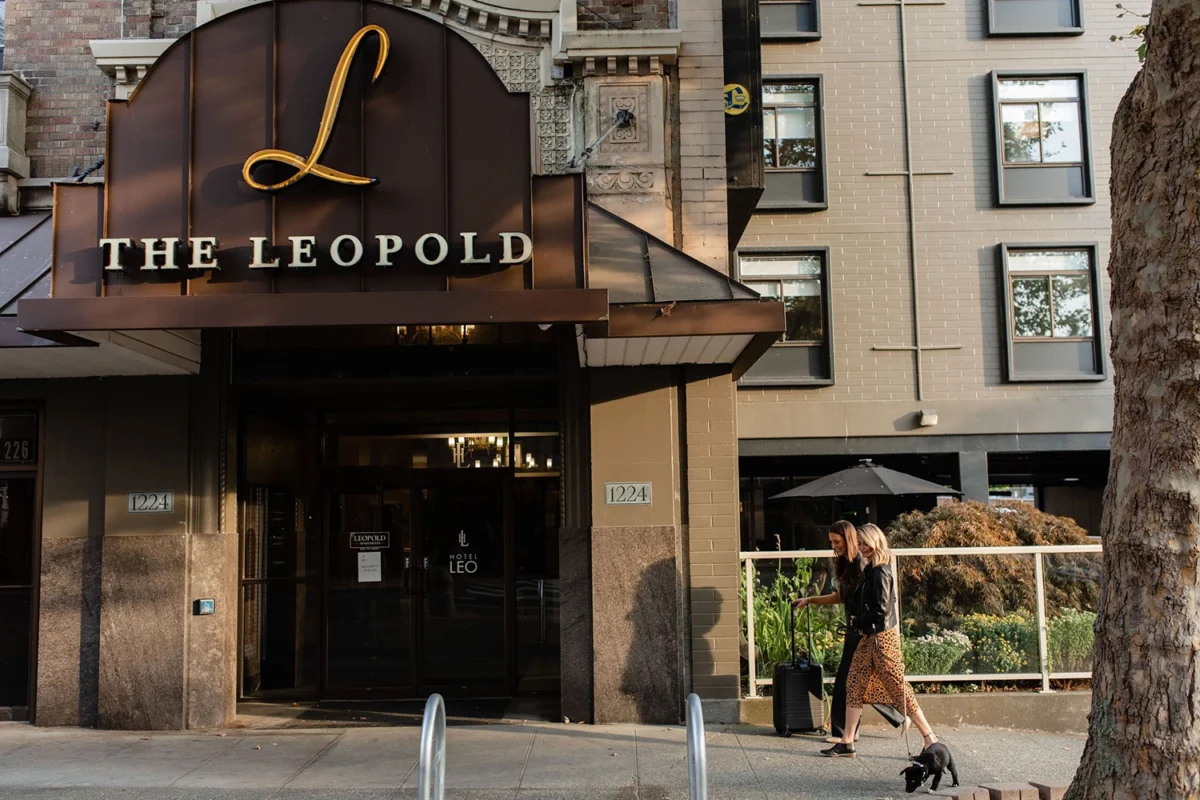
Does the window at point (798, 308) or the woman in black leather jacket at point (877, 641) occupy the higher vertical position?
the window at point (798, 308)

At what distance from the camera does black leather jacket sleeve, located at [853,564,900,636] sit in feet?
22.7

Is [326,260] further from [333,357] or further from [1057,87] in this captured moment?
[1057,87]

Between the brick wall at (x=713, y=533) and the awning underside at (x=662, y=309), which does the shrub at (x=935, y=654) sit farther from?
the awning underside at (x=662, y=309)

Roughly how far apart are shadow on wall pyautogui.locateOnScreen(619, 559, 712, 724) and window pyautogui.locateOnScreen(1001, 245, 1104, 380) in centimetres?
1181

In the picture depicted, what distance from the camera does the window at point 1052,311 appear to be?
Answer: 59.2ft

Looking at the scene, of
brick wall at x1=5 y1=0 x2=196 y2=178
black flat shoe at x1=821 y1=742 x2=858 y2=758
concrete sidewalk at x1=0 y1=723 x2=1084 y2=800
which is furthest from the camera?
brick wall at x1=5 y1=0 x2=196 y2=178

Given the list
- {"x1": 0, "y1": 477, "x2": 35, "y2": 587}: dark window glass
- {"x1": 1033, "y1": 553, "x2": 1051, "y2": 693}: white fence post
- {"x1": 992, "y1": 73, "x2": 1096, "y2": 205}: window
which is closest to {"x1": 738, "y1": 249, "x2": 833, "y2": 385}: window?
{"x1": 992, "y1": 73, "x2": 1096, "y2": 205}: window

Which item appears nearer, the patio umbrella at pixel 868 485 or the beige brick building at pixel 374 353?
the beige brick building at pixel 374 353

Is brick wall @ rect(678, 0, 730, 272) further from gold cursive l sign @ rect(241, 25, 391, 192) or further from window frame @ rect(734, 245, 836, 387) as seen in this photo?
window frame @ rect(734, 245, 836, 387)

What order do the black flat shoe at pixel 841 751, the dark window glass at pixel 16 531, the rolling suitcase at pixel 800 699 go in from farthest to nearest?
the dark window glass at pixel 16 531 < the rolling suitcase at pixel 800 699 < the black flat shoe at pixel 841 751

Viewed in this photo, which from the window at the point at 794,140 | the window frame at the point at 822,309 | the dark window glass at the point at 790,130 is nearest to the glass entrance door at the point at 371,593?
the window frame at the point at 822,309

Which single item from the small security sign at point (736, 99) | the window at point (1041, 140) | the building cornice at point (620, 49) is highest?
the window at point (1041, 140)

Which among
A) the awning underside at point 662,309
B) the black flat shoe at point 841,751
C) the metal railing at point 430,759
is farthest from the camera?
the awning underside at point 662,309

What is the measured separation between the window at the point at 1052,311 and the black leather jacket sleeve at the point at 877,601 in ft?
40.4
